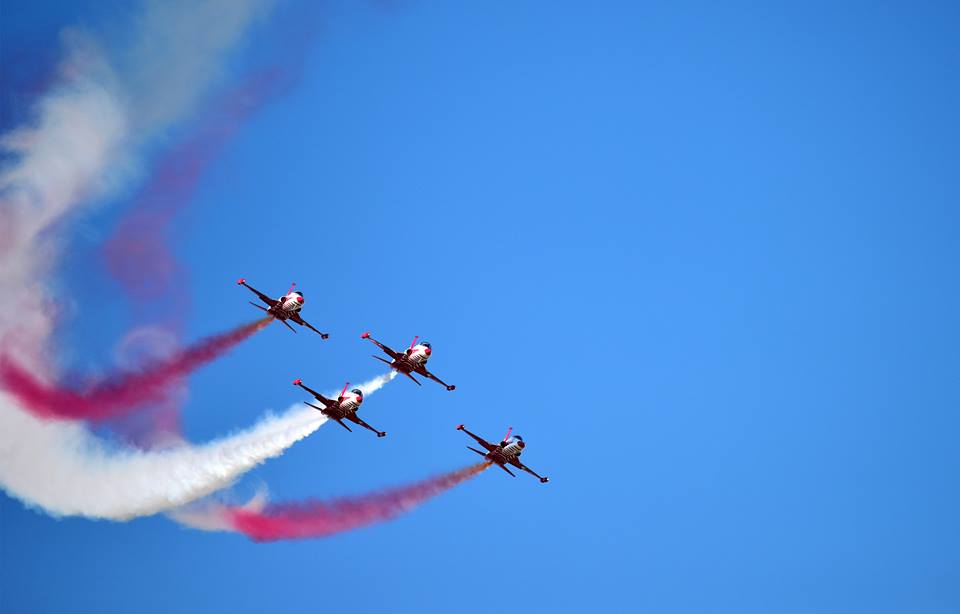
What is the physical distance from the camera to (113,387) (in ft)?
355

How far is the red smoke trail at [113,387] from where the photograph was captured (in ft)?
348

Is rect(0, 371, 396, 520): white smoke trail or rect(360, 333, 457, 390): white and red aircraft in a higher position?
rect(360, 333, 457, 390): white and red aircraft

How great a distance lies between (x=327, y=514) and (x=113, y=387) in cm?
1435

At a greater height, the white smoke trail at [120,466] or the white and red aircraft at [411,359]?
the white and red aircraft at [411,359]

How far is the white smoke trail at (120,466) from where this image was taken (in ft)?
347

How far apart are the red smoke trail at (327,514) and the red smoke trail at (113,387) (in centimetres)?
857

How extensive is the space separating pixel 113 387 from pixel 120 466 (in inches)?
179

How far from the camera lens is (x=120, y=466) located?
107688mm

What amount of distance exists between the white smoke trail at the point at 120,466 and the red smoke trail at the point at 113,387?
85 cm

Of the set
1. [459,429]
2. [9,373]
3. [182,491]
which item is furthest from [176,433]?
[459,429]

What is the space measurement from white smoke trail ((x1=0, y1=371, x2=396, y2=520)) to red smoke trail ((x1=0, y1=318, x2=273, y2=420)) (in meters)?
0.85

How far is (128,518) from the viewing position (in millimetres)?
107125

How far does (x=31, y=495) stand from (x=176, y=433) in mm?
8912

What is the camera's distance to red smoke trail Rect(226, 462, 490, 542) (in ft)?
357
